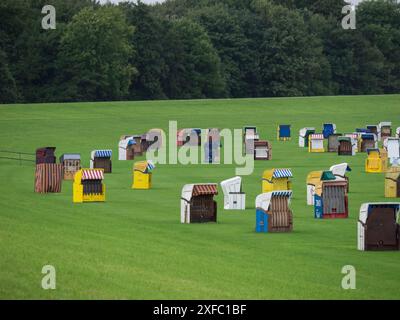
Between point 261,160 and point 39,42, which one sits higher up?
point 39,42

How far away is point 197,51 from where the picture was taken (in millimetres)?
127938

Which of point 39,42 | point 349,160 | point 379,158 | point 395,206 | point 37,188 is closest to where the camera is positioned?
point 395,206

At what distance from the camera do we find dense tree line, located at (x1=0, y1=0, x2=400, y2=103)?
11100cm

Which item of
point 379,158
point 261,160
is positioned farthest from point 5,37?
point 379,158

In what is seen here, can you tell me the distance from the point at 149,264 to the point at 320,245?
531 cm

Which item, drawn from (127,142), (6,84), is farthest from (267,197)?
(6,84)

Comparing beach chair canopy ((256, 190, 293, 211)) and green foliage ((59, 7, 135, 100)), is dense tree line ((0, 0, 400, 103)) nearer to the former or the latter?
green foliage ((59, 7, 135, 100))

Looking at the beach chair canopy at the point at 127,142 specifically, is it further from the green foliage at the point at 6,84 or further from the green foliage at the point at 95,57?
the green foliage at the point at 95,57

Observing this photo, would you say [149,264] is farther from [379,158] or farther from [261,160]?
[261,160]

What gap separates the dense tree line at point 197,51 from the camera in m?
111

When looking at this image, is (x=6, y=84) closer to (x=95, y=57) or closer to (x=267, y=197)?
(x=95, y=57)

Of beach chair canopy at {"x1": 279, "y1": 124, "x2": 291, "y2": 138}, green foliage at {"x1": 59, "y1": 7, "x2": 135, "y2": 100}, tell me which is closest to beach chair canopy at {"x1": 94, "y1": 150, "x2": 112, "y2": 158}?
beach chair canopy at {"x1": 279, "y1": 124, "x2": 291, "y2": 138}
